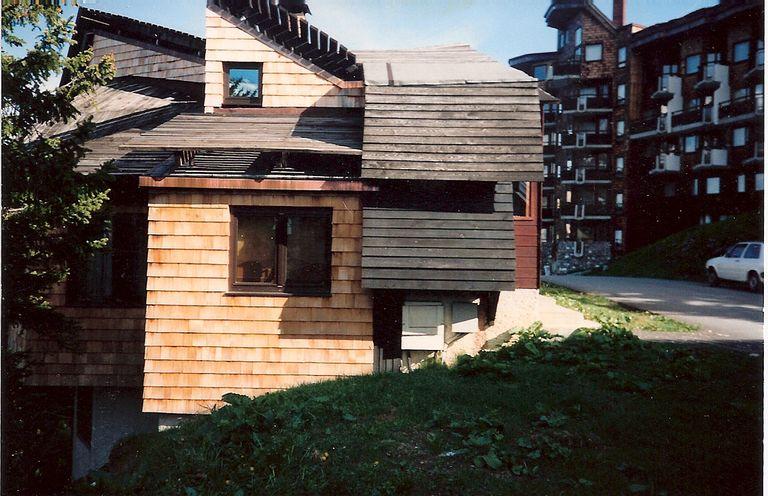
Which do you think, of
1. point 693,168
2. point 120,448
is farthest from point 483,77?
point 693,168

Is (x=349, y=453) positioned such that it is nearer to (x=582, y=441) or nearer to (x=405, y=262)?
(x=582, y=441)

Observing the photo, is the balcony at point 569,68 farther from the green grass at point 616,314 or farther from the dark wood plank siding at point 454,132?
the dark wood plank siding at point 454,132

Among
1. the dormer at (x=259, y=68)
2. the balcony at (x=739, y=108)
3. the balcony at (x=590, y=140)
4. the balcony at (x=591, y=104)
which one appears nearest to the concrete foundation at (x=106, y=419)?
the dormer at (x=259, y=68)

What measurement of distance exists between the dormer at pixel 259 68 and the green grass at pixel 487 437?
6074mm

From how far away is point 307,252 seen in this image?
1058 centimetres

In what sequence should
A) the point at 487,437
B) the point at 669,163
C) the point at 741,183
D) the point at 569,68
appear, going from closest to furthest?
1. the point at 487,437
2. the point at 741,183
3. the point at 669,163
4. the point at 569,68

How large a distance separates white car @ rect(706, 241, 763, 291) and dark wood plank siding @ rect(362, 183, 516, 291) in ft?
48.4

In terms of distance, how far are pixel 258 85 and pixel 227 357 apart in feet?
18.6

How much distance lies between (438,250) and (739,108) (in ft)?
117

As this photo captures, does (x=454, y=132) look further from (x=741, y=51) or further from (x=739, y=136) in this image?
(x=739, y=136)

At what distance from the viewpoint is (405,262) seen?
9.87 m

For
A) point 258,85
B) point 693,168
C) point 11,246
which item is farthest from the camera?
point 693,168

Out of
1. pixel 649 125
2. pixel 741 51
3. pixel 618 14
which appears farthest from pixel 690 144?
pixel 618 14

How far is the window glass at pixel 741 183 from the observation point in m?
37.8
